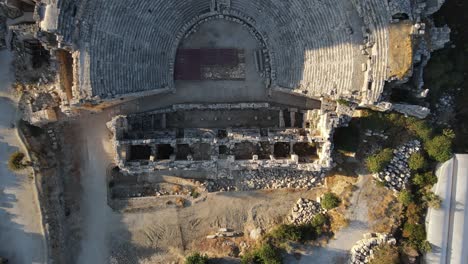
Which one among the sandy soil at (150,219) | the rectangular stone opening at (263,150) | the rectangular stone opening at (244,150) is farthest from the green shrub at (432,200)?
the rectangular stone opening at (244,150)

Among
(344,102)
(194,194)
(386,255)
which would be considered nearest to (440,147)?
(344,102)

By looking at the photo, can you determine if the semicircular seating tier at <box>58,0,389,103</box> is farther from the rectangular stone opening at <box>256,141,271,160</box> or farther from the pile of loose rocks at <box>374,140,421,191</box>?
the pile of loose rocks at <box>374,140,421,191</box>

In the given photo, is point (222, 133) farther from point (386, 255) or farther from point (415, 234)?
point (415, 234)

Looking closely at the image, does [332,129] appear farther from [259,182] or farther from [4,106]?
[4,106]

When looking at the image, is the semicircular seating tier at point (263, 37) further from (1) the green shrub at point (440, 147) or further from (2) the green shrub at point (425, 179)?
(2) the green shrub at point (425, 179)

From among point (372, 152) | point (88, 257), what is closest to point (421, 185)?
point (372, 152)
